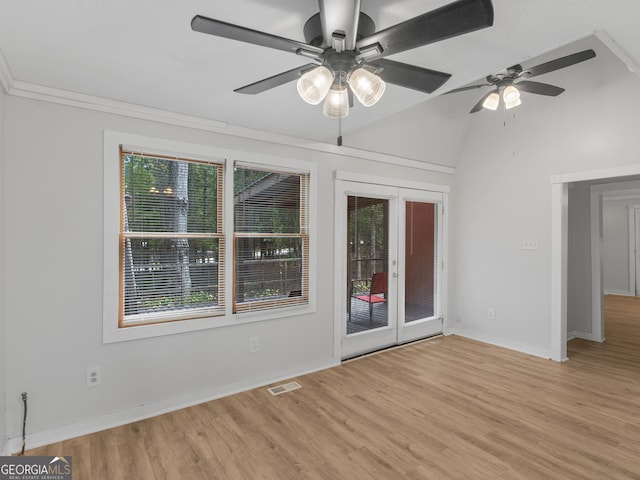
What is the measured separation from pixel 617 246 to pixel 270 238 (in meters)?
8.80

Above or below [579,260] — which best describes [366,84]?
above

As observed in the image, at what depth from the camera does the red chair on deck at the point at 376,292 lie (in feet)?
13.3

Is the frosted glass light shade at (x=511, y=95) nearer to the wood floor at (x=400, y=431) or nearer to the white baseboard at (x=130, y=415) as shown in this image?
the wood floor at (x=400, y=431)

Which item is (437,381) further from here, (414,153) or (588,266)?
(588,266)

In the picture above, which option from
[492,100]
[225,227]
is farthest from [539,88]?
[225,227]

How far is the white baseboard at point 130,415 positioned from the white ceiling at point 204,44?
229cm

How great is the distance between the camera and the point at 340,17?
1.23 m

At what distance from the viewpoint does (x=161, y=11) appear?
150cm

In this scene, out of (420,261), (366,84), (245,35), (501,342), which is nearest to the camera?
(245,35)

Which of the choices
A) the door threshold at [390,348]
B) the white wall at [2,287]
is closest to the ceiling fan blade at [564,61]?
the door threshold at [390,348]

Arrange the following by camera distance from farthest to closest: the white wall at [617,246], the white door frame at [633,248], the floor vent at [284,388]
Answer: the white wall at [617,246] < the white door frame at [633,248] < the floor vent at [284,388]

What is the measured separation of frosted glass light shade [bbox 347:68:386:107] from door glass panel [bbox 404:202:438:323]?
2.99 metres

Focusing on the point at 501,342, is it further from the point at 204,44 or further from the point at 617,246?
the point at 617,246

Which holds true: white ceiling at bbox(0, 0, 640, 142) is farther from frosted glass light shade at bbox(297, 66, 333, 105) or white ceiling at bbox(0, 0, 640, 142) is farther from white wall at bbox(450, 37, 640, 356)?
white wall at bbox(450, 37, 640, 356)
